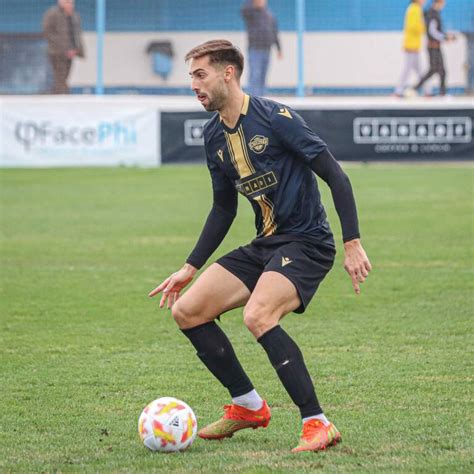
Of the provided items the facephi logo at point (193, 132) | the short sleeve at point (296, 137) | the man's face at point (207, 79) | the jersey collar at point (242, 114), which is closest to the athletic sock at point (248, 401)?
the short sleeve at point (296, 137)

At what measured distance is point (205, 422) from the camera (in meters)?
6.11

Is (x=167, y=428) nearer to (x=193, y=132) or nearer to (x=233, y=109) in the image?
(x=233, y=109)

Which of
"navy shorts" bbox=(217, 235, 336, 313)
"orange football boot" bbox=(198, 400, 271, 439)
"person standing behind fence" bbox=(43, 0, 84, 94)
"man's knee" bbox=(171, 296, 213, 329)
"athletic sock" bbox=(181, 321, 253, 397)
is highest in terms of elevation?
"person standing behind fence" bbox=(43, 0, 84, 94)

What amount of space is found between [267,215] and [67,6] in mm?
19553

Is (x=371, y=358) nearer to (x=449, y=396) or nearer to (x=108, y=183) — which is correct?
(x=449, y=396)

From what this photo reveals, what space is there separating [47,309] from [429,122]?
15393 mm

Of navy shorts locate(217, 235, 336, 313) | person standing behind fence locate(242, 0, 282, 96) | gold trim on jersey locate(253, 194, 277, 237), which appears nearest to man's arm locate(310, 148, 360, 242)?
navy shorts locate(217, 235, 336, 313)

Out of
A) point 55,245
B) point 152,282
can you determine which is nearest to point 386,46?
point 55,245

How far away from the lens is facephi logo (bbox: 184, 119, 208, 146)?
930 inches

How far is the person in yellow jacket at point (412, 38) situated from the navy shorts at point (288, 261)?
64.2ft

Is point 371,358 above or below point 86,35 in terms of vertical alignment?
below

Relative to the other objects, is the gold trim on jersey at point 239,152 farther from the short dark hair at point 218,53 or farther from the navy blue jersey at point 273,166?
the short dark hair at point 218,53

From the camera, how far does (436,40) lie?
25.0 meters

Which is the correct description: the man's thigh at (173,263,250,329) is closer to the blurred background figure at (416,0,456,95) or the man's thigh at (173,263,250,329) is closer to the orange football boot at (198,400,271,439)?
the orange football boot at (198,400,271,439)
